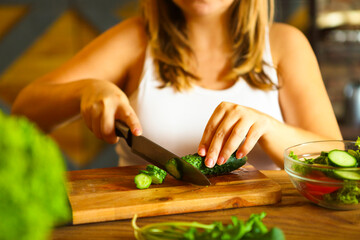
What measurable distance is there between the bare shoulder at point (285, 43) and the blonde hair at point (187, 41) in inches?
2.7

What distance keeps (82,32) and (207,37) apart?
83.6 inches

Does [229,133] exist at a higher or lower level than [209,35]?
lower

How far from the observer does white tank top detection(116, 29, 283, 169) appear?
168 cm

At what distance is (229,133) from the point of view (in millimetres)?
1188

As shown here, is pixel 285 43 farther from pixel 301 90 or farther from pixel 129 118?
pixel 129 118

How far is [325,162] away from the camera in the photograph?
3.31 feet

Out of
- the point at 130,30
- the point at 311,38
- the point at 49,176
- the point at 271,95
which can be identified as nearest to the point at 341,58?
the point at 311,38

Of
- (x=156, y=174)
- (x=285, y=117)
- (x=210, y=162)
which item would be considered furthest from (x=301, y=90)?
(x=156, y=174)

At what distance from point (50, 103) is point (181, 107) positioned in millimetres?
558

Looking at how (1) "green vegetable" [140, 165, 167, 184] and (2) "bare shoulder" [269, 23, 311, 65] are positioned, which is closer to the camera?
(1) "green vegetable" [140, 165, 167, 184]

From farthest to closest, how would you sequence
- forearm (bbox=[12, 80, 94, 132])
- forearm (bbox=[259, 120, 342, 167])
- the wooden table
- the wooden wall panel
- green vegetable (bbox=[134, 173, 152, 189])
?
the wooden wall panel, forearm (bbox=[12, 80, 94, 132]), forearm (bbox=[259, 120, 342, 167]), green vegetable (bbox=[134, 173, 152, 189]), the wooden table

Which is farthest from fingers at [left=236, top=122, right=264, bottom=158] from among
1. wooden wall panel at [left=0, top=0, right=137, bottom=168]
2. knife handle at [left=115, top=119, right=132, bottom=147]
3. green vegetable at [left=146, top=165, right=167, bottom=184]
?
wooden wall panel at [left=0, top=0, right=137, bottom=168]

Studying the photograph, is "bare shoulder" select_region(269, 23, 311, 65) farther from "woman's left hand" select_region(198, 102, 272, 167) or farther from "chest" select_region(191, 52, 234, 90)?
"woman's left hand" select_region(198, 102, 272, 167)

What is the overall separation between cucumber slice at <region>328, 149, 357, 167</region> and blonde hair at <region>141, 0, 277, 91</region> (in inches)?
30.9
